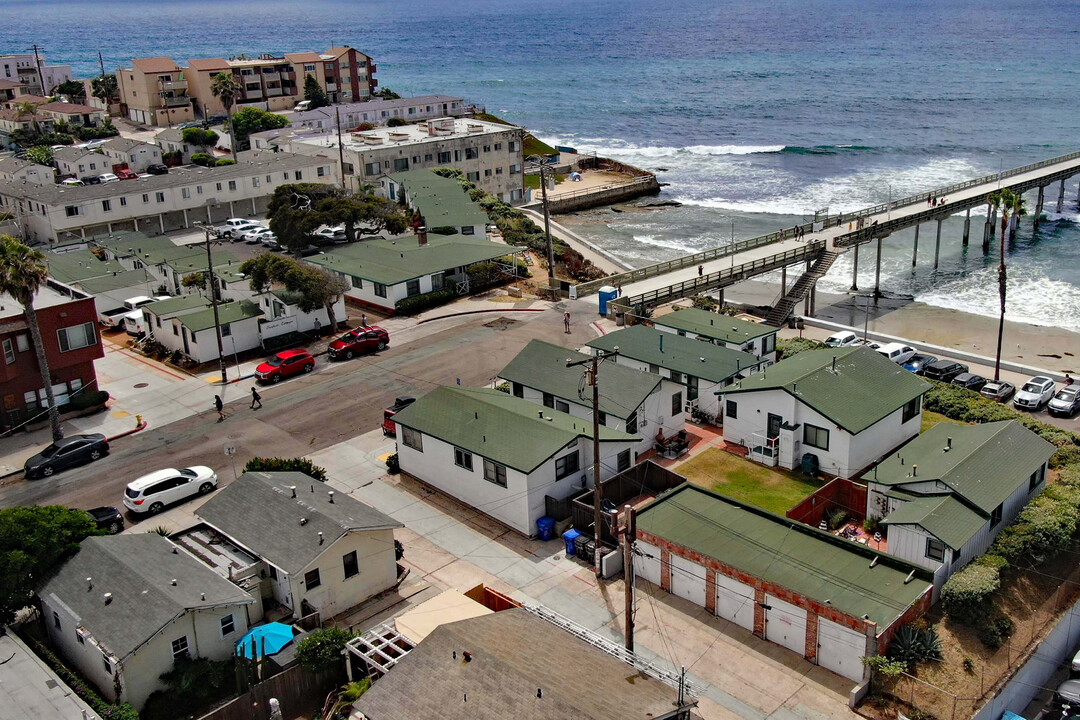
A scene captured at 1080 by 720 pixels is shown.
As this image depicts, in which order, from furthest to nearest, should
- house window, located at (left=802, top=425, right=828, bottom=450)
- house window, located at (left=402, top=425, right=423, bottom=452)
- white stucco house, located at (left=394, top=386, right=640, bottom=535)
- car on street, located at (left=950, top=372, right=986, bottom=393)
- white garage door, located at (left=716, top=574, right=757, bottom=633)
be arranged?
1. car on street, located at (left=950, top=372, right=986, bottom=393)
2. house window, located at (left=802, top=425, right=828, bottom=450)
3. house window, located at (left=402, top=425, right=423, bottom=452)
4. white stucco house, located at (left=394, top=386, right=640, bottom=535)
5. white garage door, located at (left=716, top=574, right=757, bottom=633)

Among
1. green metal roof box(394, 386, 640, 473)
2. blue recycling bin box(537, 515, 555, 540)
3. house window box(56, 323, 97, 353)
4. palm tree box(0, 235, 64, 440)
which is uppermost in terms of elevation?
palm tree box(0, 235, 64, 440)

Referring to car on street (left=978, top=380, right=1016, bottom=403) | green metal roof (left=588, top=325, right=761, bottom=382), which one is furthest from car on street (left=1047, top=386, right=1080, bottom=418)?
green metal roof (left=588, top=325, right=761, bottom=382)

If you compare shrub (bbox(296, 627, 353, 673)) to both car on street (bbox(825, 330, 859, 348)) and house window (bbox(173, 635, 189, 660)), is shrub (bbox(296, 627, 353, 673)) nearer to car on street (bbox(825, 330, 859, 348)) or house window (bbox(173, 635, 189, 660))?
house window (bbox(173, 635, 189, 660))

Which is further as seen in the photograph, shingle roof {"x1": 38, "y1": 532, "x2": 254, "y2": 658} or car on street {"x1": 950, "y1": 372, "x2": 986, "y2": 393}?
car on street {"x1": 950, "y1": 372, "x2": 986, "y2": 393}

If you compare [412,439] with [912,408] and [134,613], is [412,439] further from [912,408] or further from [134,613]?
[912,408]

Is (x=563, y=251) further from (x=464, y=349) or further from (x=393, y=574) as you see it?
(x=393, y=574)

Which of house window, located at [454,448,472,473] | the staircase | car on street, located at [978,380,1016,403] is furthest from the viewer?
the staircase

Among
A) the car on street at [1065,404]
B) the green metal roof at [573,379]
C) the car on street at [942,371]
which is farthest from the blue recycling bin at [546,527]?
the car on street at [1065,404]

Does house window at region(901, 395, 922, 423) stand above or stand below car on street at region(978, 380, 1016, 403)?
above
